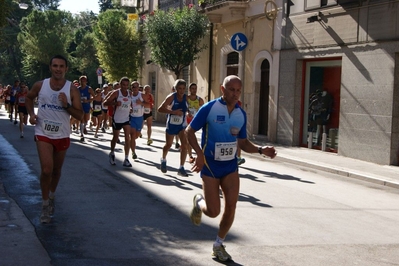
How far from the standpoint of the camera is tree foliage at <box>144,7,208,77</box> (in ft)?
87.5

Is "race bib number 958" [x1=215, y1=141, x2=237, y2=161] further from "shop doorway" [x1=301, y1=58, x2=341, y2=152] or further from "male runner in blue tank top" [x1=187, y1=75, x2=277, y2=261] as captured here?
"shop doorway" [x1=301, y1=58, x2=341, y2=152]

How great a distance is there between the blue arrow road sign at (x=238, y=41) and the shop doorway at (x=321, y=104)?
2.21 meters

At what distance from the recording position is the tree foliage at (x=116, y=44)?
34.5m

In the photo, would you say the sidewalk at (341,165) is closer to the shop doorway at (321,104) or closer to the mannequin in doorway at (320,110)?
the shop doorway at (321,104)

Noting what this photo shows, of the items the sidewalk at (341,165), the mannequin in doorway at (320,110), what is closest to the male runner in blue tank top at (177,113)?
the sidewalk at (341,165)

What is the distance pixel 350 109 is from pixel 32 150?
8.29 m

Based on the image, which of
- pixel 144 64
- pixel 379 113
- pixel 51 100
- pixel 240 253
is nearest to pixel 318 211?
pixel 240 253

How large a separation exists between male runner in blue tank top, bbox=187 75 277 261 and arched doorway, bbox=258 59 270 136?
1655 centimetres

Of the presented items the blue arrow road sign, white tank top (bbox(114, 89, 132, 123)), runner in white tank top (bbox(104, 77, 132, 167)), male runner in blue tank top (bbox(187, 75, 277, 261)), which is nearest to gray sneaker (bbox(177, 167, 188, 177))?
runner in white tank top (bbox(104, 77, 132, 167))

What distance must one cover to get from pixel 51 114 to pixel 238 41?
46.2ft

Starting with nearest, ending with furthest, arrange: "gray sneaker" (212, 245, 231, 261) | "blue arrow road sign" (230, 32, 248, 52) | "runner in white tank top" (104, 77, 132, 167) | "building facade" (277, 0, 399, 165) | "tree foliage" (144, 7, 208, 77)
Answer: "gray sneaker" (212, 245, 231, 261) → "runner in white tank top" (104, 77, 132, 167) → "building facade" (277, 0, 399, 165) → "blue arrow road sign" (230, 32, 248, 52) → "tree foliage" (144, 7, 208, 77)

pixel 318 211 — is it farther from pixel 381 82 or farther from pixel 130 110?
pixel 381 82

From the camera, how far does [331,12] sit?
1823 cm

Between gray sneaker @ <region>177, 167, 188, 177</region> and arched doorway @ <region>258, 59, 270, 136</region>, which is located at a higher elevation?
arched doorway @ <region>258, 59, 270, 136</region>
